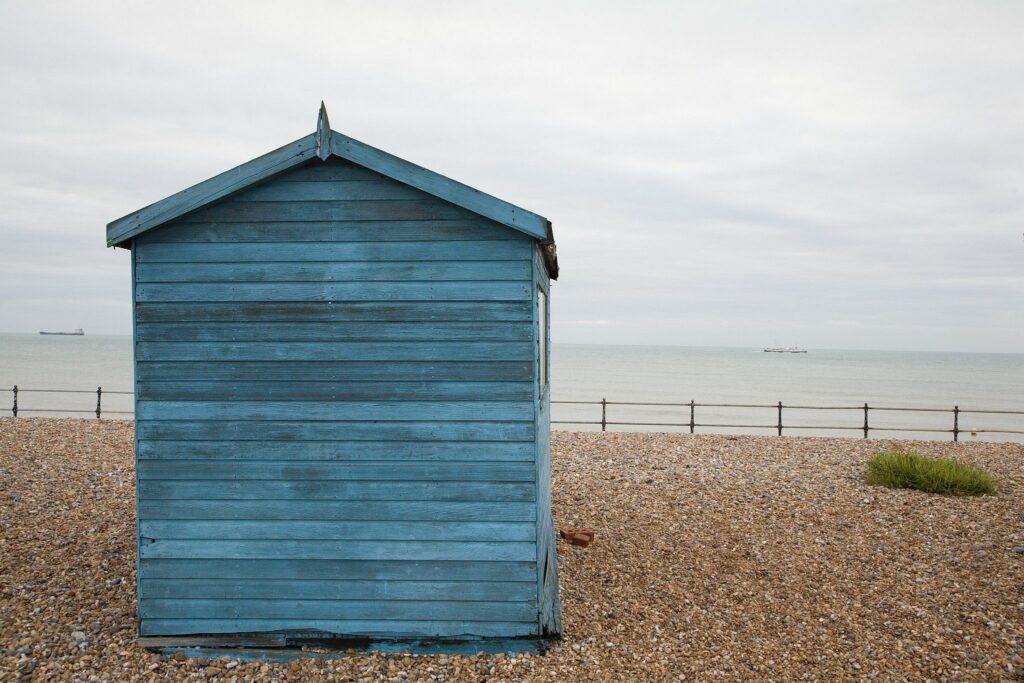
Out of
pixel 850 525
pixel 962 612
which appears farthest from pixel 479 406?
pixel 850 525

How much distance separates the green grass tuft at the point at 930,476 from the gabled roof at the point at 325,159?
8.43m

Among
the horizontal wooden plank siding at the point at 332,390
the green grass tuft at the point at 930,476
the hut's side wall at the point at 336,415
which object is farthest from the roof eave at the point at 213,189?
the green grass tuft at the point at 930,476

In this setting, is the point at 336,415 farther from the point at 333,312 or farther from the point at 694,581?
the point at 694,581

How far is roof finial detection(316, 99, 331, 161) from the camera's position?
5.76 m

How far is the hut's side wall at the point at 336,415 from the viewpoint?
5840 millimetres

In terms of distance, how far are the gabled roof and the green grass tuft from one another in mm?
8426

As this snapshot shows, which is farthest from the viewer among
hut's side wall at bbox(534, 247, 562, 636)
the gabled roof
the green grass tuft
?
the green grass tuft

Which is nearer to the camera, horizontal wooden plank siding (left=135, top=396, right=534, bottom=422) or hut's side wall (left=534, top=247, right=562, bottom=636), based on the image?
horizontal wooden plank siding (left=135, top=396, right=534, bottom=422)

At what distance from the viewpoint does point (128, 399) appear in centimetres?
4794

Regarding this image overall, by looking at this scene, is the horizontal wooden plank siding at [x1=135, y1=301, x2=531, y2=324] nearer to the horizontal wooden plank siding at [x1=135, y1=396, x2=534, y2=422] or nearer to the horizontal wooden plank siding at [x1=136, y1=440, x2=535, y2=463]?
the horizontal wooden plank siding at [x1=135, y1=396, x2=534, y2=422]

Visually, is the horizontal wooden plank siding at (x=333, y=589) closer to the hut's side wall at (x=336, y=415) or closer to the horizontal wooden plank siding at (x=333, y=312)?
the hut's side wall at (x=336, y=415)

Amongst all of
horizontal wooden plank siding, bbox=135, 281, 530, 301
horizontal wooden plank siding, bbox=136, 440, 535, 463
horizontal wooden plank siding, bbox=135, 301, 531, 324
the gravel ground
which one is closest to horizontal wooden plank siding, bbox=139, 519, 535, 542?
horizontal wooden plank siding, bbox=136, 440, 535, 463

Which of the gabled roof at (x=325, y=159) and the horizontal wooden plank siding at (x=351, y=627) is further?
the horizontal wooden plank siding at (x=351, y=627)

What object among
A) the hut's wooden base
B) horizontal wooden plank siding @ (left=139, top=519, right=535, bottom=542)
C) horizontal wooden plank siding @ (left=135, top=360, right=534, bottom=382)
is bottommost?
the hut's wooden base
